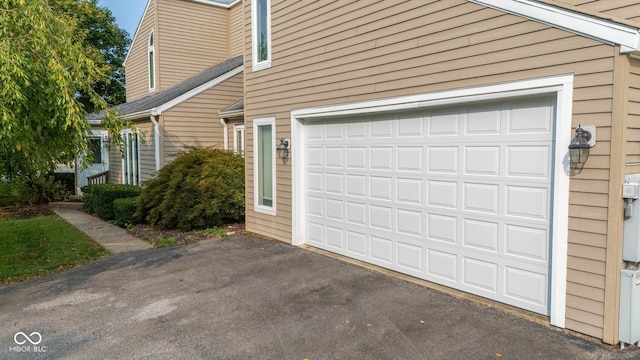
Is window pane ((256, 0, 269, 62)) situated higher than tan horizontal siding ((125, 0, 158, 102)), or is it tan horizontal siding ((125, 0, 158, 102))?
tan horizontal siding ((125, 0, 158, 102))

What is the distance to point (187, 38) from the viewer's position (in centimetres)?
1669

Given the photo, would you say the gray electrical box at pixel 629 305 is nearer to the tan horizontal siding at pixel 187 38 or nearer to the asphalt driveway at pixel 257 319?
the asphalt driveway at pixel 257 319

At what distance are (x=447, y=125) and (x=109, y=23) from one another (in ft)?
100.0

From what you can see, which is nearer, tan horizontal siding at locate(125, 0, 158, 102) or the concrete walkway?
the concrete walkway

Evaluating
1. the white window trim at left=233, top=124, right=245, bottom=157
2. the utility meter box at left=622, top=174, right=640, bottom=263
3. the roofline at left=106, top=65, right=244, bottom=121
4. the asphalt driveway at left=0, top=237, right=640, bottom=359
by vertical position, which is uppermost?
the roofline at left=106, top=65, right=244, bottom=121

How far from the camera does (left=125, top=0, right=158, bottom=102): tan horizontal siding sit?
669 inches

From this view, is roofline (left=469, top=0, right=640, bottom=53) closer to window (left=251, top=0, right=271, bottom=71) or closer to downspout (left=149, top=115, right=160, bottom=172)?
window (left=251, top=0, right=271, bottom=71)

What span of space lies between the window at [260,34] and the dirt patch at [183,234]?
3643mm

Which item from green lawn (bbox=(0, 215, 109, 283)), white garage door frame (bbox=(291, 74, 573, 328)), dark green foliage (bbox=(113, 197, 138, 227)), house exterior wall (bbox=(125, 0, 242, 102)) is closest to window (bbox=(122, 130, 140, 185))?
house exterior wall (bbox=(125, 0, 242, 102))

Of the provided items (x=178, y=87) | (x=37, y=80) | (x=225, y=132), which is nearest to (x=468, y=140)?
(x=37, y=80)

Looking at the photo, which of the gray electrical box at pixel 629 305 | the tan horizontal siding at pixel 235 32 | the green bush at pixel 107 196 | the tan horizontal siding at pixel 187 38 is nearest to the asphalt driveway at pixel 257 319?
the gray electrical box at pixel 629 305

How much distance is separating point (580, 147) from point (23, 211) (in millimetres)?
14991

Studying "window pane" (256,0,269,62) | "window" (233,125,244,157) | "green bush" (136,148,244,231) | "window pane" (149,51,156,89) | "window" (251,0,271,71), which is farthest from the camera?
"window pane" (149,51,156,89)

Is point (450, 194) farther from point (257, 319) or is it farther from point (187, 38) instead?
point (187, 38)
